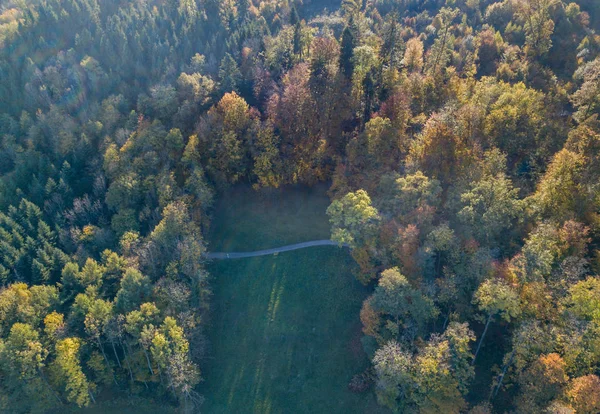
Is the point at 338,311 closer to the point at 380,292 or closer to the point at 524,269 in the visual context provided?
the point at 380,292

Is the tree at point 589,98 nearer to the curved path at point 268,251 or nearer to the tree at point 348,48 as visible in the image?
the tree at point 348,48

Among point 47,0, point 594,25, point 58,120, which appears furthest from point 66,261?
point 594,25

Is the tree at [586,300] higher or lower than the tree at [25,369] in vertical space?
higher

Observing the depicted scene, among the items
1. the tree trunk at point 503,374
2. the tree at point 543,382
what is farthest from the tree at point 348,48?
the tree at point 543,382

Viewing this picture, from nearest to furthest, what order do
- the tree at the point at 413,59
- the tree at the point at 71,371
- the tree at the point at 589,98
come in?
the tree at the point at 71,371, the tree at the point at 589,98, the tree at the point at 413,59

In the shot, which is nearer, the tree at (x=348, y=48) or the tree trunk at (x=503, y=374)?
the tree trunk at (x=503, y=374)

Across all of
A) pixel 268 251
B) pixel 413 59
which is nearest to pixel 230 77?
pixel 268 251

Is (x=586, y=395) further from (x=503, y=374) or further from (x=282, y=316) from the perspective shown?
(x=282, y=316)
